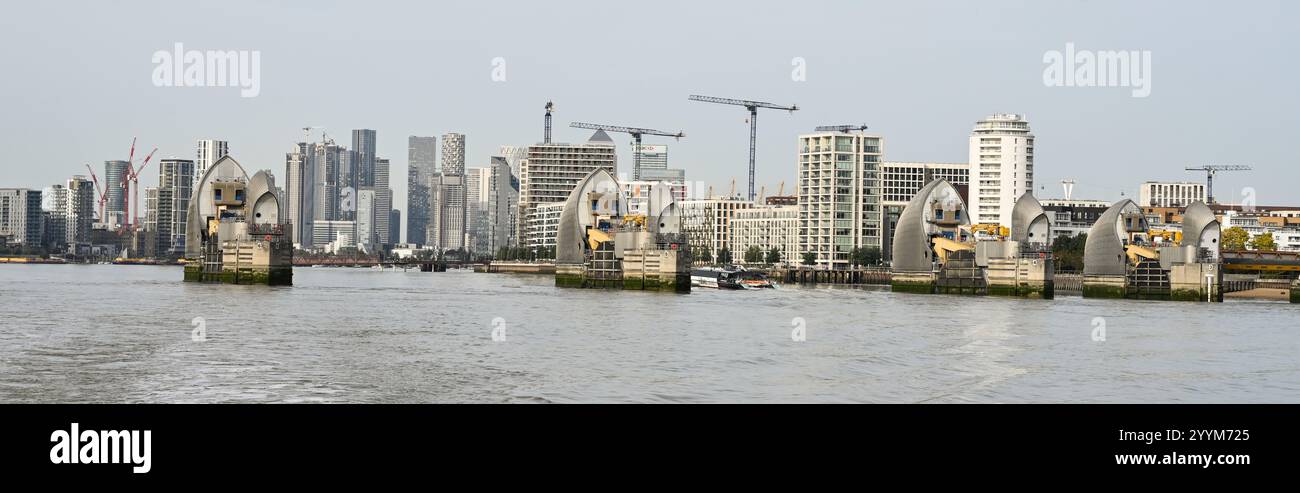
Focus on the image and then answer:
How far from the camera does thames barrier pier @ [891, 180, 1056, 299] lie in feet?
309

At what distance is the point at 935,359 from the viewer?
3534cm

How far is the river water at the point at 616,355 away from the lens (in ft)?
85.7

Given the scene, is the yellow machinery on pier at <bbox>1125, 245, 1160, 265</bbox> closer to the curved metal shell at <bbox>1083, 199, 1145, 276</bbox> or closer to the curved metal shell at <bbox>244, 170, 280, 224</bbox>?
the curved metal shell at <bbox>1083, 199, 1145, 276</bbox>

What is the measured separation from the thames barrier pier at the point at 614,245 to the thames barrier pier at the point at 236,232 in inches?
851

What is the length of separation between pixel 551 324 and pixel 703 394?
78.3ft

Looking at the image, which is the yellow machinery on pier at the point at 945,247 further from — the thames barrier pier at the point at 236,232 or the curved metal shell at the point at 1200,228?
the thames barrier pier at the point at 236,232

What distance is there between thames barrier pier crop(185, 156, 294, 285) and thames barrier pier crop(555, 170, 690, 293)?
21613 millimetres

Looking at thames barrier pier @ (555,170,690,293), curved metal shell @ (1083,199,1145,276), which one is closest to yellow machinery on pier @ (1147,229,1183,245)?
curved metal shell @ (1083,199,1145,276)

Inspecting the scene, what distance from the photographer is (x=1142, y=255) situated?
99.3 meters

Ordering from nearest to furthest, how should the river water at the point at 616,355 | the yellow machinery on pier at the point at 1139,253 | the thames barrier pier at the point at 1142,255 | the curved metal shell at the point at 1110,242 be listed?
the river water at the point at 616,355 → the thames barrier pier at the point at 1142,255 → the yellow machinery on pier at the point at 1139,253 → the curved metal shell at the point at 1110,242

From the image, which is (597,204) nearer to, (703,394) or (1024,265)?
(1024,265)

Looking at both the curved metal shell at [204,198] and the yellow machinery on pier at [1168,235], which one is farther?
the curved metal shell at [204,198]

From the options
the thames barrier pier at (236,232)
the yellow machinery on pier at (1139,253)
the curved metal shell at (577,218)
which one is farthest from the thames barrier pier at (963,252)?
the thames barrier pier at (236,232)
